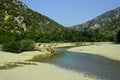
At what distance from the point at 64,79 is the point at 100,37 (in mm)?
126044

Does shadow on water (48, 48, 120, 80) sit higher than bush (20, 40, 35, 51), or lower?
lower

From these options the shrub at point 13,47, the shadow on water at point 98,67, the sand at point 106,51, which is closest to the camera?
the shadow on water at point 98,67

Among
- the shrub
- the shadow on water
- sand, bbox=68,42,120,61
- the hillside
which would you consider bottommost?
the shadow on water

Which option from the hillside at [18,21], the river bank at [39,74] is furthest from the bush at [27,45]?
the hillside at [18,21]

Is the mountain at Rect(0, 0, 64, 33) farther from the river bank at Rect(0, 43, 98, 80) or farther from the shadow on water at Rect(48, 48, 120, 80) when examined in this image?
the river bank at Rect(0, 43, 98, 80)

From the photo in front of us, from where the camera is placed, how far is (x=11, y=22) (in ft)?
489

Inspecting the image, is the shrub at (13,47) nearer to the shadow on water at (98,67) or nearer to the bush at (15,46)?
the bush at (15,46)

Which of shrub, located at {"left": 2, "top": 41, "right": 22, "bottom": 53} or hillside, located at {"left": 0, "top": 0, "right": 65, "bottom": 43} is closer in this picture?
shrub, located at {"left": 2, "top": 41, "right": 22, "bottom": 53}

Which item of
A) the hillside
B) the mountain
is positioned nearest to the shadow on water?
the hillside

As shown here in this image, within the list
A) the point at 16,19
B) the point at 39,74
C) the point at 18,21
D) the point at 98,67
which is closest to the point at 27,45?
the point at 98,67

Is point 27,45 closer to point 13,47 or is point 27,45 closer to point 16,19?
point 13,47

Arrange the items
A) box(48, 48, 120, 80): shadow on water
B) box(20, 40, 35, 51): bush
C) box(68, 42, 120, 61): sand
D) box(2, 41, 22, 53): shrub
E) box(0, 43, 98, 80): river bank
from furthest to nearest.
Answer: box(20, 40, 35, 51): bush → box(2, 41, 22, 53): shrub → box(68, 42, 120, 61): sand → box(48, 48, 120, 80): shadow on water → box(0, 43, 98, 80): river bank

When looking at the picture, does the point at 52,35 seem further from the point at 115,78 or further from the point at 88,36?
the point at 115,78

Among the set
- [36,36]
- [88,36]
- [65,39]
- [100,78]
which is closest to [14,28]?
[36,36]
